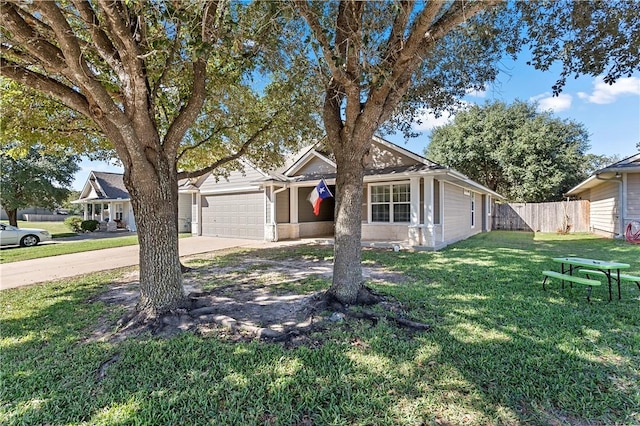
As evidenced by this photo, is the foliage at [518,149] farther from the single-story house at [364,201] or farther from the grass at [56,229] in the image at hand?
the grass at [56,229]

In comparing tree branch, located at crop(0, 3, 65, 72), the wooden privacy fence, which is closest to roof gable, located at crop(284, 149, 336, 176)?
tree branch, located at crop(0, 3, 65, 72)

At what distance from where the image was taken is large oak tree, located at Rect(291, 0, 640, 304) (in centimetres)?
422

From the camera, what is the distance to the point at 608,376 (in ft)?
10.1

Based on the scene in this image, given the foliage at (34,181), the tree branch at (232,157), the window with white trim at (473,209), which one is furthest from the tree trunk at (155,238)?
the foliage at (34,181)

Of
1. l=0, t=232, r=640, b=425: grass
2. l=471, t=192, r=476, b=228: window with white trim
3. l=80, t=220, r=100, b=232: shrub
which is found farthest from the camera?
l=80, t=220, r=100, b=232: shrub

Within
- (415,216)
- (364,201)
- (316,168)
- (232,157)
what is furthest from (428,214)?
(232,157)

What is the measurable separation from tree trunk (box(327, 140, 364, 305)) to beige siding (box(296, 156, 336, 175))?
375 inches

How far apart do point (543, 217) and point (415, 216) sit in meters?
14.2

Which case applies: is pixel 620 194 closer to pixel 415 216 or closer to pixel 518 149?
pixel 415 216

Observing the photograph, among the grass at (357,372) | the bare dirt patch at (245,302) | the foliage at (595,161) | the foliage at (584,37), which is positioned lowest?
the grass at (357,372)

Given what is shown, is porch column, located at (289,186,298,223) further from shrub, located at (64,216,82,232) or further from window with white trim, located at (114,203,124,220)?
window with white trim, located at (114,203,124,220)

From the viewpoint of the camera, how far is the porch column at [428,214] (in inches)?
458

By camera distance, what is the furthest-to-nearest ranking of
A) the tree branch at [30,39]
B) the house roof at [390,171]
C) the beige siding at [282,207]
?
the beige siding at [282,207], the house roof at [390,171], the tree branch at [30,39]

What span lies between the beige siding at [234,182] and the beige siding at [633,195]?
630 inches
